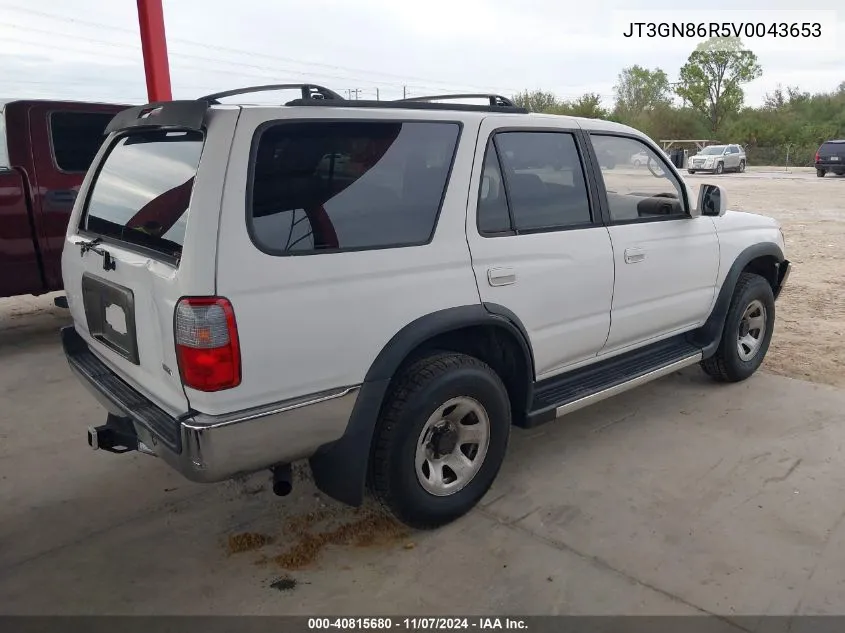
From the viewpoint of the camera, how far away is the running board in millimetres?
3371

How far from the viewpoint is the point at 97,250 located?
291 cm

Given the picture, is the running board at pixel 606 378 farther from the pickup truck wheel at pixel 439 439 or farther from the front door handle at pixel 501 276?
the front door handle at pixel 501 276

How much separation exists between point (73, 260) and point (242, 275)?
1.36 metres

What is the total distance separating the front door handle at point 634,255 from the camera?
3.62 meters

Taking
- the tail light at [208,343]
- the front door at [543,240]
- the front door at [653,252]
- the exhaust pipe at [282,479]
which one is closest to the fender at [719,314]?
the front door at [653,252]

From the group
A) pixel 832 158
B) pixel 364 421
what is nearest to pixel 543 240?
pixel 364 421

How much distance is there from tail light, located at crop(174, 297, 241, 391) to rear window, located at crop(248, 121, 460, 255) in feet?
0.91

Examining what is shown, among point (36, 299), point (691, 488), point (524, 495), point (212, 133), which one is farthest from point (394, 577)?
point (36, 299)

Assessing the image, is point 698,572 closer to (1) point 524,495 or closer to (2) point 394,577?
(1) point 524,495

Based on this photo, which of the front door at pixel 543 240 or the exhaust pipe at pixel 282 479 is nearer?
the exhaust pipe at pixel 282 479

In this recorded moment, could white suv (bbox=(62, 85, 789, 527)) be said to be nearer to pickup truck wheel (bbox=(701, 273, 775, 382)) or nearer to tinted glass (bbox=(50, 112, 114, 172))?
pickup truck wheel (bbox=(701, 273, 775, 382))

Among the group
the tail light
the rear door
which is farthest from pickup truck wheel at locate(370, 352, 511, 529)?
the rear door

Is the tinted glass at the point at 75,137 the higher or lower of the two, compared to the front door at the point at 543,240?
higher

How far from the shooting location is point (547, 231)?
10.7 feet
